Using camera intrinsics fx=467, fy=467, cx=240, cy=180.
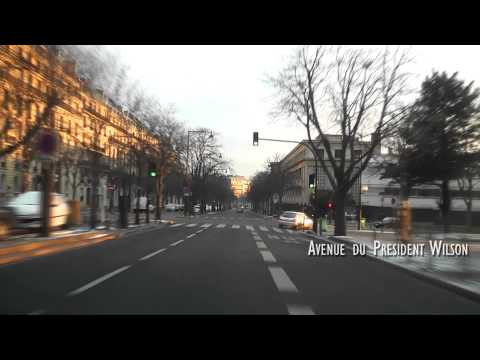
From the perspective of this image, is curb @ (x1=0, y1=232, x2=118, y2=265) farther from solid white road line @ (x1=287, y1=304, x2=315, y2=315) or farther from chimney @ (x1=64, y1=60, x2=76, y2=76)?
solid white road line @ (x1=287, y1=304, x2=315, y2=315)

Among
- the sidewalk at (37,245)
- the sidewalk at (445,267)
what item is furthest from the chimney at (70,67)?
the sidewalk at (445,267)

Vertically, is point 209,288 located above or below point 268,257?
above

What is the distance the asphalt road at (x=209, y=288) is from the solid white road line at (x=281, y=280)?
0.07 feet

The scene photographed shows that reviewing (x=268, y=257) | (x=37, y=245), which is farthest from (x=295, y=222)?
(x=37, y=245)

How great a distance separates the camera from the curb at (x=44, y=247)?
12352 millimetres

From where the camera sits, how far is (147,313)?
6.54 m

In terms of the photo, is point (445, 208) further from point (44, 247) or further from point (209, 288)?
point (44, 247)

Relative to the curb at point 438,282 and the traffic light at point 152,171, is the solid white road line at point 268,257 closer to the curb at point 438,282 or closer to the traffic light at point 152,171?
the curb at point 438,282

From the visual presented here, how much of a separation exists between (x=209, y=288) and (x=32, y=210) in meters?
13.0

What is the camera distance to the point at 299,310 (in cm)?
705

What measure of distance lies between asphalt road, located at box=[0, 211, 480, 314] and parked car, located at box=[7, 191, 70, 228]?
5842 millimetres

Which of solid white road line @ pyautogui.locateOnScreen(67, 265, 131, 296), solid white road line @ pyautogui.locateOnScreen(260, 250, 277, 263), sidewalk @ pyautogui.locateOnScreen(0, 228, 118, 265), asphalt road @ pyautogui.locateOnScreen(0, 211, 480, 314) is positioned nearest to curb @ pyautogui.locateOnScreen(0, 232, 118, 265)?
sidewalk @ pyautogui.locateOnScreen(0, 228, 118, 265)
